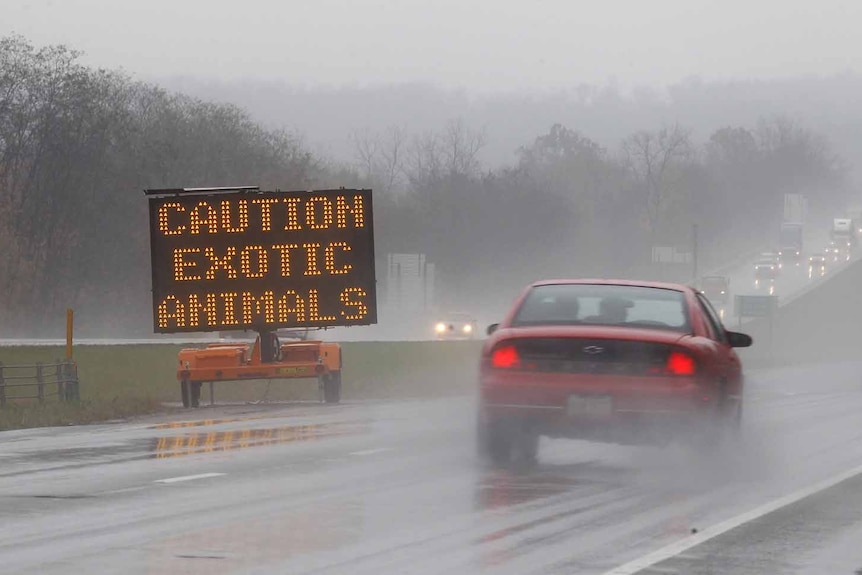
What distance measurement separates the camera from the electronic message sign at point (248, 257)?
2838 cm

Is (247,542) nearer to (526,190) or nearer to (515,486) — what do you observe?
(515,486)

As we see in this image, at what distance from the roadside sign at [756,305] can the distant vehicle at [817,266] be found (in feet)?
155

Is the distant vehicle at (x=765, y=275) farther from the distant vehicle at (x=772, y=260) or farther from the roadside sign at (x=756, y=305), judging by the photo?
the roadside sign at (x=756, y=305)

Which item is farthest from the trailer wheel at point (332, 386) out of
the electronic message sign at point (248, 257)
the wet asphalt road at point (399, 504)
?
the wet asphalt road at point (399, 504)

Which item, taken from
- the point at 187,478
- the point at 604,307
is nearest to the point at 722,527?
the point at 604,307

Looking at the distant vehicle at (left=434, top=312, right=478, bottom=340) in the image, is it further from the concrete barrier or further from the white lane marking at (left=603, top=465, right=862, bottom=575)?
the white lane marking at (left=603, top=465, right=862, bottom=575)

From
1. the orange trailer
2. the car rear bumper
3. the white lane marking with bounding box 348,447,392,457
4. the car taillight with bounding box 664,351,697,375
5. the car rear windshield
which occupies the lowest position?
the orange trailer

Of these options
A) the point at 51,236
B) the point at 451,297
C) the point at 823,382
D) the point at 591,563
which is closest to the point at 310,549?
the point at 591,563

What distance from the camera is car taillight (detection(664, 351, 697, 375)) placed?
1408 centimetres

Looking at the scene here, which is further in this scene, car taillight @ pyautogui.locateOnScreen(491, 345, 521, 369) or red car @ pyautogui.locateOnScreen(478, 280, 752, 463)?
car taillight @ pyautogui.locateOnScreen(491, 345, 521, 369)

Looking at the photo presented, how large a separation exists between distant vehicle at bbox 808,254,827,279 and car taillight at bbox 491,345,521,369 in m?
127

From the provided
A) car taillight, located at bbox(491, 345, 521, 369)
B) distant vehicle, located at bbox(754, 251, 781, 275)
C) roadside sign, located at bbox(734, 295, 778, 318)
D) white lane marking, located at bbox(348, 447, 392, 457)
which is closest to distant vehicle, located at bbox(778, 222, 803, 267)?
distant vehicle, located at bbox(754, 251, 781, 275)

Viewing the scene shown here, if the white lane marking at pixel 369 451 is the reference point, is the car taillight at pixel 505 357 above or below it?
above

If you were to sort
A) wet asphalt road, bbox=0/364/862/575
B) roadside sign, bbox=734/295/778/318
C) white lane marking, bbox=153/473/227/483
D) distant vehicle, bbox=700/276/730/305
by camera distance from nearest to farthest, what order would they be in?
wet asphalt road, bbox=0/364/862/575 < white lane marking, bbox=153/473/227/483 < roadside sign, bbox=734/295/778/318 < distant vehicle, bbox=700/276/730/305
